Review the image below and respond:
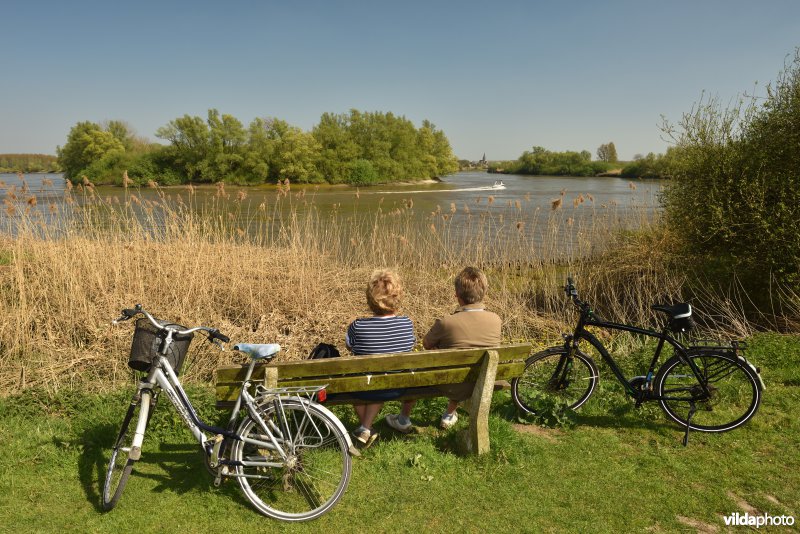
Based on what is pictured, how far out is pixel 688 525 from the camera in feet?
9.80

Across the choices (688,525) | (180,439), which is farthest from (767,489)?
(180,439)

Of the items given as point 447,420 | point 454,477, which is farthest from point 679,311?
point 454,477

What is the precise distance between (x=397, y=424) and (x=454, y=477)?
0.74 metres

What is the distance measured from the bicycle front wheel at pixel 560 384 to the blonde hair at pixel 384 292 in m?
1.40

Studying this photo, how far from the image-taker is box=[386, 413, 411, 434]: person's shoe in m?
4.07

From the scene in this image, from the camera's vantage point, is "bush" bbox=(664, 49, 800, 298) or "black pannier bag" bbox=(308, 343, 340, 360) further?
"bush" bbox=(664, 49, 800, 298)

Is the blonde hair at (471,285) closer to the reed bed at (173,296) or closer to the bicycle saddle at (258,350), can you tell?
the bicycle saddle at (258,350)

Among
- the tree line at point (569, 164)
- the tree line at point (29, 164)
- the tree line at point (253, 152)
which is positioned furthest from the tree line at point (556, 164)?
the tree line at point (29, 164)

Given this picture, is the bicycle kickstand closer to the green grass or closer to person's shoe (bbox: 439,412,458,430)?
the green grass

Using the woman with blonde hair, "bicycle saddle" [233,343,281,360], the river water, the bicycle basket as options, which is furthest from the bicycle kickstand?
the river water

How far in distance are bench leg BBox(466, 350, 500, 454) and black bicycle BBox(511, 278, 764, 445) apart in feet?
2.52

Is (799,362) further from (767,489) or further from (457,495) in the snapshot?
(457,495)

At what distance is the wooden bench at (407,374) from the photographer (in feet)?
10.6

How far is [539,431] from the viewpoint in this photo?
426 cm
